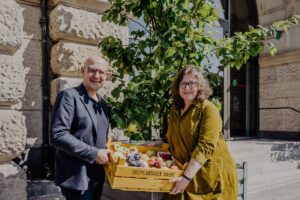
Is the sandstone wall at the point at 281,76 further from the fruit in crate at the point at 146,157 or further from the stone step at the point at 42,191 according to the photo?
the fruit in crate at the point at 146,157

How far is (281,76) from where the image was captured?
10312mm

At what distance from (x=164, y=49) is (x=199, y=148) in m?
1.07

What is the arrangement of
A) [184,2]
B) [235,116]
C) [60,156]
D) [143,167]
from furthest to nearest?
[235,116] → [184,2] → [60,156] → [143,167]

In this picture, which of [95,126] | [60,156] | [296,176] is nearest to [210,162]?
[95,126]

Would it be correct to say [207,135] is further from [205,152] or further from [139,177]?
[139,177]

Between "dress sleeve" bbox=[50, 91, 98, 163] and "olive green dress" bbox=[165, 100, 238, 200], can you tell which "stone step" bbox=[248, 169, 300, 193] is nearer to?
"olive green dress" bbox=[165, 100, 238, 200]

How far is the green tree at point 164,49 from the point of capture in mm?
3041

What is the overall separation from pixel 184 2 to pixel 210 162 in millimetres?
1497

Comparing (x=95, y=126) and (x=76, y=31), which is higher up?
(x=76, y=31)

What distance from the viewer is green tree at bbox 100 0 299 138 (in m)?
3.04

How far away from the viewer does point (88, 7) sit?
13.3 ft

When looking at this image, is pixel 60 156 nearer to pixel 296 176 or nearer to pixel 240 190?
pixel 240 190

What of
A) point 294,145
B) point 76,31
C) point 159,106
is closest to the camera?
point 159,106

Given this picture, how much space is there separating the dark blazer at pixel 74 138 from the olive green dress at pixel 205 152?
69 cm
